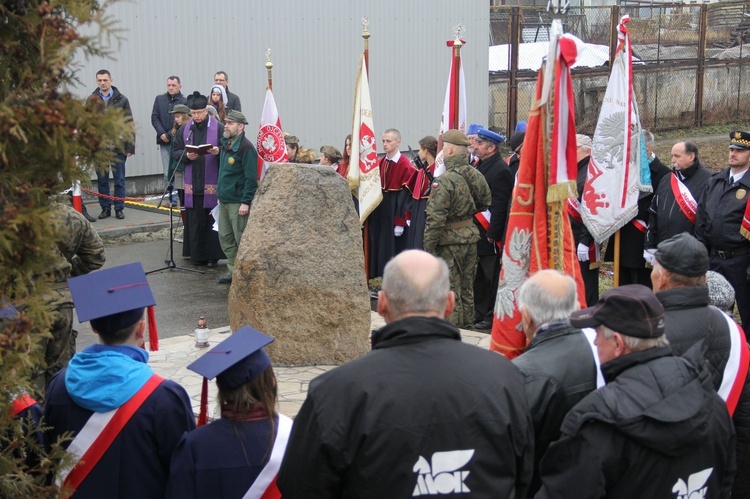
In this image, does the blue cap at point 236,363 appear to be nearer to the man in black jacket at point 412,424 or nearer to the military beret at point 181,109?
the man in black jacket at point 412,424

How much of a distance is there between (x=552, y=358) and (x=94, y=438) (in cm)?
174

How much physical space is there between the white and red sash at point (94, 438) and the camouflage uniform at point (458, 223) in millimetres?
5431

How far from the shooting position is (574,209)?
848cm

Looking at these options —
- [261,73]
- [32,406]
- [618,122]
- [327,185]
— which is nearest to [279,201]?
[327,185]

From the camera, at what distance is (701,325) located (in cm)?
395

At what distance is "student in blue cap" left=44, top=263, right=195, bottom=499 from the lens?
3240 mm

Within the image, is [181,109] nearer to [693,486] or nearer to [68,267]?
[68,267]

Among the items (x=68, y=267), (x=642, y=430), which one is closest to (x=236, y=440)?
(x=642, y=430)

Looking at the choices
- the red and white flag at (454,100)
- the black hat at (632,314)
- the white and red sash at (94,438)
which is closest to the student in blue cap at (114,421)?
the white and red sash at (94,438)

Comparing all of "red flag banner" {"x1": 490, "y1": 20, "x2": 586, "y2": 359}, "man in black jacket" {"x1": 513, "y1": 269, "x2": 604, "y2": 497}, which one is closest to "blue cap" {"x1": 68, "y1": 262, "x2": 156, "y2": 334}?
"man in black jacket" {"x1": 513, "y1": 269, "x2": 604, "y2": 497}

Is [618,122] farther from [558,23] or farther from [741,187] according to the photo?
[558,23]

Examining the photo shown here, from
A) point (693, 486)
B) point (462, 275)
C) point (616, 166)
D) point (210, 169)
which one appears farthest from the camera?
point (210, 169)

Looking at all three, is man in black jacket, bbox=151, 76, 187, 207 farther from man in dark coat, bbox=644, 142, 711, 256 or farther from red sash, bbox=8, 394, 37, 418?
red sash, bbox=8, 394, 37, 418

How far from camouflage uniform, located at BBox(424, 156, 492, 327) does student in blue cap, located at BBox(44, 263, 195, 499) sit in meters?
5.29
